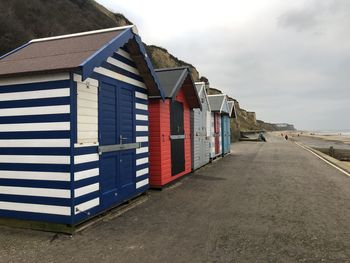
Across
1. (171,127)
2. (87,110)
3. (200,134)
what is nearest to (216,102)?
(200,134)

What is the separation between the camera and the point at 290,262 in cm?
464

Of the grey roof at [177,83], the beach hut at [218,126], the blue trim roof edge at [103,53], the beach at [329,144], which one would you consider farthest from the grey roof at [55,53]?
the beach at [329,144]

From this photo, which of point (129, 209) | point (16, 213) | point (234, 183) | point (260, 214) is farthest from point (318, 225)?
point (16, 213)

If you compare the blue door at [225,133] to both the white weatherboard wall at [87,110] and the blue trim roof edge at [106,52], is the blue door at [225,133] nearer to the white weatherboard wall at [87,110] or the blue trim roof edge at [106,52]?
the blue trim roof edge at [106,52]

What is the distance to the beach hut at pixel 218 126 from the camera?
18875mm

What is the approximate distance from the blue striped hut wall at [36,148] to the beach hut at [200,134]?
8517 mm

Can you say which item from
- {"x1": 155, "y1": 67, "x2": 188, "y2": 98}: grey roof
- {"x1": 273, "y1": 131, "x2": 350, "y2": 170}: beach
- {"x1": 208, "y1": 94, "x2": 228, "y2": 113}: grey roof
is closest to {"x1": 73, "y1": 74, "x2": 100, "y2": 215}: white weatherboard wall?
{"x1": 155, "y1": 67, "x2": 188, "y2": 98}: grey roof

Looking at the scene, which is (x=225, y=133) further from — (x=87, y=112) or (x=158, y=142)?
(x=87, y=112)

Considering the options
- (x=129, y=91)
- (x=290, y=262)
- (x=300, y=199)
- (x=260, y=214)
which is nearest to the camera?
(x=290, y=262)

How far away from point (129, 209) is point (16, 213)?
8.09ft

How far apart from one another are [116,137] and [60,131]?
5.74ft

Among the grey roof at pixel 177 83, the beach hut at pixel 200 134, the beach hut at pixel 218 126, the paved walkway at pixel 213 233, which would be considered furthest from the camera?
the beach hut at pixel 218 126

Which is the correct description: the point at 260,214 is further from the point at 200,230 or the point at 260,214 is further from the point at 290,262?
the point at 290,262

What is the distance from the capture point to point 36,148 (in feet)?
19.6
